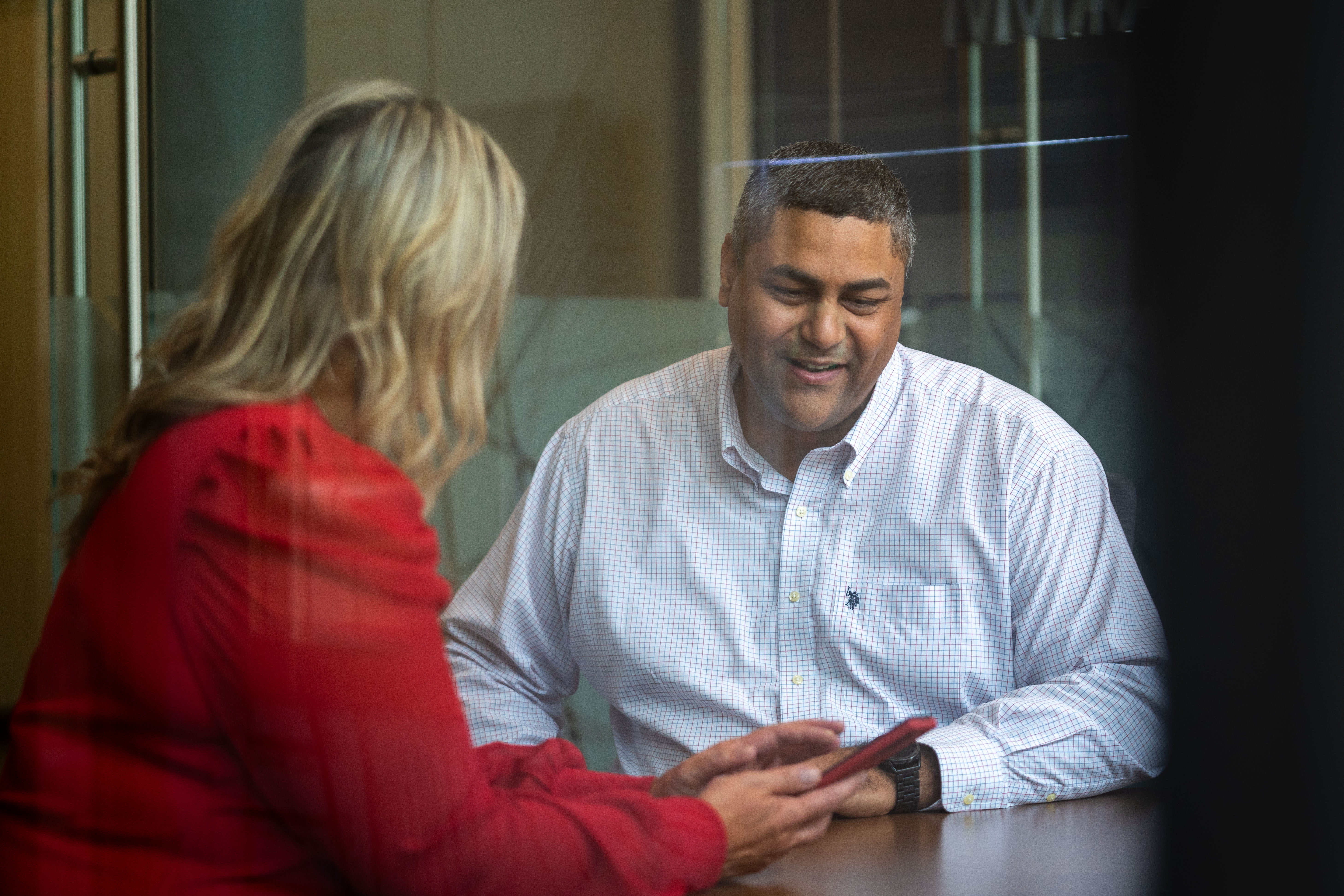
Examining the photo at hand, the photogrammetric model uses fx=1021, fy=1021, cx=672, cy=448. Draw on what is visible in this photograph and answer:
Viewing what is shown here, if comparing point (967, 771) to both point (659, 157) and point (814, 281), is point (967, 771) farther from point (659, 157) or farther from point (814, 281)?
point (659, 157)

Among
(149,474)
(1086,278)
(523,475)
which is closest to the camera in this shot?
(149,474)

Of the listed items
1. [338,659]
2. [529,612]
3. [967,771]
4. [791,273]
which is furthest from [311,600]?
[967,771]

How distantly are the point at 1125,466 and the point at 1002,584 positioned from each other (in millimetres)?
180

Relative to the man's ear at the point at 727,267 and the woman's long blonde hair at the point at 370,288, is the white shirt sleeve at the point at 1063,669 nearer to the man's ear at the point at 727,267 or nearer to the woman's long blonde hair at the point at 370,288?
the man's ear at the point at 727,267

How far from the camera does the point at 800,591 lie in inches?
33.5

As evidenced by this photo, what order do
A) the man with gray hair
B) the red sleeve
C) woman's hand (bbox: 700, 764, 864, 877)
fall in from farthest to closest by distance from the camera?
the man with gray hair < woman's hand (bbox: 700, 764, 864, 877) < the red sleeve

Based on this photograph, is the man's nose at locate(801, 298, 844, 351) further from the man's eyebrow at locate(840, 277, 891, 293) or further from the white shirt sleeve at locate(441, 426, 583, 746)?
the white shirt sleeve at locate(441, 426, 583, 746)

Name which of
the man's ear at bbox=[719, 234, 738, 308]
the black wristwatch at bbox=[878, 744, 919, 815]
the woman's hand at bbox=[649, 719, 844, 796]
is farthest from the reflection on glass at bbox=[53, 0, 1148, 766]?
the black wristwatch at bbox=[878, 744, 919, 815]

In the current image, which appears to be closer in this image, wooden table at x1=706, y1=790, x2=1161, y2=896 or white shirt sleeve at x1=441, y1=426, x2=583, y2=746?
wooden table at x1=706, y1=790, x2=1161, y2=896

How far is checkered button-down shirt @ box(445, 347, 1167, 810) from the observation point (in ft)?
2.77

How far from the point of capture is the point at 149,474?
A: 646 millimetres

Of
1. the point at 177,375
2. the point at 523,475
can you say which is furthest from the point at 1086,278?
the point at 177,375

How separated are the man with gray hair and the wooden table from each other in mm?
27

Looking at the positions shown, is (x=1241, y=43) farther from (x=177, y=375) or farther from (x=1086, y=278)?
(x=177, y=375)
